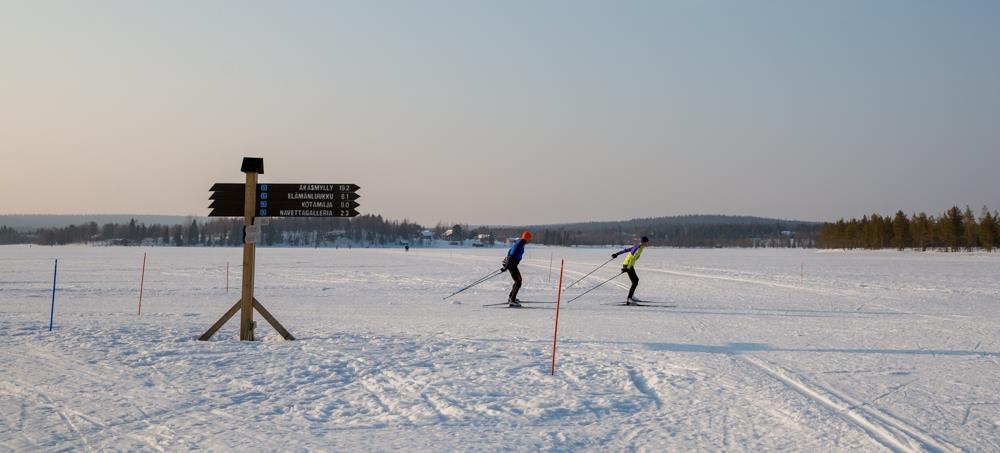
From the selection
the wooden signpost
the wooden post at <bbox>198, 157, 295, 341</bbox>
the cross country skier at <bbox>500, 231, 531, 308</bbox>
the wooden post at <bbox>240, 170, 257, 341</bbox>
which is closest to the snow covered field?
A: the wooden post at <bbox>198, 157, 295, 341</bbox>

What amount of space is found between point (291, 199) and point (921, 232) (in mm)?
123981

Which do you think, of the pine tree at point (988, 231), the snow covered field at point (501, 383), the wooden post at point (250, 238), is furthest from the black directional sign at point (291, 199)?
the pine tree at point (988, 231)

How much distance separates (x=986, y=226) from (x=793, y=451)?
370 ft

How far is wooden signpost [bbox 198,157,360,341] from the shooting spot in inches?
423

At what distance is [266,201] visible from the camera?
1090 centimetres

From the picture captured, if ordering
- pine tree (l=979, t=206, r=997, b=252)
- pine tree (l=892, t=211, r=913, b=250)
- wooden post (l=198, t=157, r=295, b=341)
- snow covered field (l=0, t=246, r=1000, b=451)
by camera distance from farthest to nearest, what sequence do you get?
pine tree (l=892, t=211, r=913, b=250) < pine tree (l=979, t=206, r=997, b=252) < wooden post (l=198, t=157, r=295, b=341) < snow covered field (l=0, t=246, r=1000, b=451)

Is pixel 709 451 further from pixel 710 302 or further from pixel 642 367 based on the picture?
pixel 710 302

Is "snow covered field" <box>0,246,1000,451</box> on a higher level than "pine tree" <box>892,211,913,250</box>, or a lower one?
lower

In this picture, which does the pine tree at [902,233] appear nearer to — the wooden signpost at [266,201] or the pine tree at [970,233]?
the pine tree at [970,233]

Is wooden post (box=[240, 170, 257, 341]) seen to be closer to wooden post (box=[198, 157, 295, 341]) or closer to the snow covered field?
wooden post (box=[198, 157, 295, 341])

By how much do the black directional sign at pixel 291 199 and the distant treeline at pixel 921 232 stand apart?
364 feet

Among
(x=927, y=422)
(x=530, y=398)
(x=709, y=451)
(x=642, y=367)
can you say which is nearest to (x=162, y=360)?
(x=530, y=398)

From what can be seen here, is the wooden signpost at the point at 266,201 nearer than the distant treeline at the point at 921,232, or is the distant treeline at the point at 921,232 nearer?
the wooden signpost at the point at 266,201

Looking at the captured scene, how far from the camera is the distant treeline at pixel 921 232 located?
95350 millimetres
